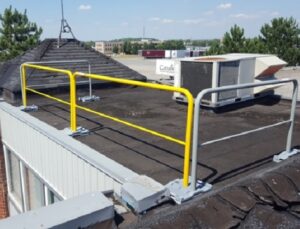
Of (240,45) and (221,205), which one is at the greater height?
(240,45)

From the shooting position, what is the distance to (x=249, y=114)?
23.5ft

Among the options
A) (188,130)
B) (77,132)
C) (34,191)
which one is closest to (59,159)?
(77,132)

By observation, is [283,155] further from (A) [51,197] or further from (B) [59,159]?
(A) [51,197]

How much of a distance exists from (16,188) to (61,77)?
11.9 ft

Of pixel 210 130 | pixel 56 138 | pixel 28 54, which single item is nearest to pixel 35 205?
pixel 56 138

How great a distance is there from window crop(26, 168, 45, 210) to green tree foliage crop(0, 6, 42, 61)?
89.6 ft

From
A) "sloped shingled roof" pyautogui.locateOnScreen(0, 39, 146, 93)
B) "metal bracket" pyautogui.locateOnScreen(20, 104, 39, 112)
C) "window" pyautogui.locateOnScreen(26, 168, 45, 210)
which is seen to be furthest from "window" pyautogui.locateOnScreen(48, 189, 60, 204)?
"sloped shingled roof" pyautogui.locateOnScreen(0, 39, 146, 93)

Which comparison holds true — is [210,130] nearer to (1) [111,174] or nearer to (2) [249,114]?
(2) [249,114]

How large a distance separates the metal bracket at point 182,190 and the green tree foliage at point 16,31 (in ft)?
103

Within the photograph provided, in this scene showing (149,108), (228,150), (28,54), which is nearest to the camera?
(228,150)

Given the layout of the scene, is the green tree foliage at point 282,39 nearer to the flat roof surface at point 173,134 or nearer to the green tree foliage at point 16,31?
the green tree foliage at point 16,31

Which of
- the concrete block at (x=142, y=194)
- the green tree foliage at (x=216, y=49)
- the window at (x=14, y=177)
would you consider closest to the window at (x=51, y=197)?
the window at (x=14, y=177)

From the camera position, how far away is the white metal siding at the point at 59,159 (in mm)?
4055

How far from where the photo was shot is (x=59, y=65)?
1033cm
